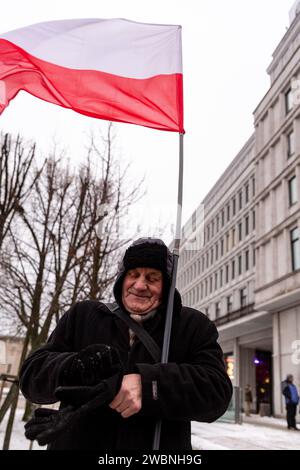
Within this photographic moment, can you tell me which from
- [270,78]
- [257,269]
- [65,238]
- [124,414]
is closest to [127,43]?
[124,414]

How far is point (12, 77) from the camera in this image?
3.14 meters

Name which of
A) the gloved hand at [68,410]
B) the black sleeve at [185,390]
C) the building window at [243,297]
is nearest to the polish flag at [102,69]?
the black sleeve at [185,390]

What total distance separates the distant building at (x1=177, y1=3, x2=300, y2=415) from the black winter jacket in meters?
12.9

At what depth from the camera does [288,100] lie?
94.9ft

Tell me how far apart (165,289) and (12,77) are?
6.01 feet

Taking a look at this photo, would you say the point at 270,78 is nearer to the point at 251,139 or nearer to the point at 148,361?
the point at 251,139

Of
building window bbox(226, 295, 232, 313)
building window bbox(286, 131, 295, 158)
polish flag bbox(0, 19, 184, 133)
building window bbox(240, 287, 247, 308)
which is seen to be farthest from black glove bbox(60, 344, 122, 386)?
building window bbox(226, 295, 232, 313)

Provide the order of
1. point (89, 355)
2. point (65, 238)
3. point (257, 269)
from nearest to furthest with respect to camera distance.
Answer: point (89, 355) < point (65, 238) < point (257, 269)

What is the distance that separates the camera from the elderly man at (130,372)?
175 centimetres

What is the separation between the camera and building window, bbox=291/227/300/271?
26.4 metres

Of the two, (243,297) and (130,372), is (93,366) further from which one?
(243,297)

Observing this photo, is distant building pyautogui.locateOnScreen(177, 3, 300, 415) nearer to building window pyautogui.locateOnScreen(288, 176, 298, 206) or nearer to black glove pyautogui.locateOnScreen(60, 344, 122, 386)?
building window pyautogui.locateOnScreen(288, 176, 298, 206)

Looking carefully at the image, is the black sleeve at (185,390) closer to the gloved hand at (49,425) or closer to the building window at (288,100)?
the gloved hand at (49,425)

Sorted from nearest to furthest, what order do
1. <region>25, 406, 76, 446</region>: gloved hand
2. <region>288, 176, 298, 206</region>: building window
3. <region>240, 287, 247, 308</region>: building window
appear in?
<region>25, 406, 76, 446</region>: gloved hand
<region>288, 176, 298, 206</region>: building window
<region>240, 287, 247, 308</region>: building window
